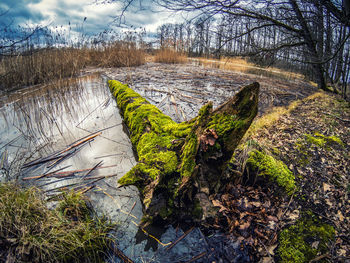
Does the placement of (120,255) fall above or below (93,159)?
below

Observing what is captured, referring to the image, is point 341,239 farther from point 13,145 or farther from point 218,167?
point 13,145

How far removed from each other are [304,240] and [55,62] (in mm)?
11406

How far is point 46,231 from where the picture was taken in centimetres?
158

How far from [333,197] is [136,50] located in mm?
14647

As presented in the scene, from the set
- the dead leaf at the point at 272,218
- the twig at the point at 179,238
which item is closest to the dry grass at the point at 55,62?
the twig at the point at 179,238

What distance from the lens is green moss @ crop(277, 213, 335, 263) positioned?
160 cm

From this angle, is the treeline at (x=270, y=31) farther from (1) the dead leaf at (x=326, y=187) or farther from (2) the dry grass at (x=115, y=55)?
(2) the dry grass at (x=115, y=55)

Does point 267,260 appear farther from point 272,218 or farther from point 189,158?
point 189,158

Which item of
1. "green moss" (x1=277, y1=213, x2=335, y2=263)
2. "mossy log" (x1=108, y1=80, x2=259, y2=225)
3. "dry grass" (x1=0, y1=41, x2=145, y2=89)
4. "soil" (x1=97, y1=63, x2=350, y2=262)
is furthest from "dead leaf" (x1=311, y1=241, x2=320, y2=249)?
"dry grass" (x1=0, y1=41, x2=145, y2=89)

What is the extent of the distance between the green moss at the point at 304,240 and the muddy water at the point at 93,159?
46 cm

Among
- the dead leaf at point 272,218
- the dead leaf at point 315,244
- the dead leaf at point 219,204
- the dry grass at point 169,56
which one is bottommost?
the dead leaf at point 315,244

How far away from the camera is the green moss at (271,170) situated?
2266 millimetres

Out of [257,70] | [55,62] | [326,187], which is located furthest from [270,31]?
[257,70]

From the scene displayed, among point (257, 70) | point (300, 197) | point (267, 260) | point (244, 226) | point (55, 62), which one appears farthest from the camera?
point (257, 70)
